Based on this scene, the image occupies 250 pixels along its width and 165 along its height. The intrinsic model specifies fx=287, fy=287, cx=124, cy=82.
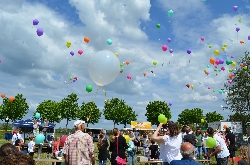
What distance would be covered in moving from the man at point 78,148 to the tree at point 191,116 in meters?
62.0

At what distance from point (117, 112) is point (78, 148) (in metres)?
47.6

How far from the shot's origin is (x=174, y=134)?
568 cm

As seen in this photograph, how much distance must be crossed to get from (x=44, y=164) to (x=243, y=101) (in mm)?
23652

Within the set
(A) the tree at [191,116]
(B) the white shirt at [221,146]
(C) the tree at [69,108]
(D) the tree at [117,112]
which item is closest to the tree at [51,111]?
(C) the tree at [69,108]

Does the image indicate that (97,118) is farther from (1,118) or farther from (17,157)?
(17,157)

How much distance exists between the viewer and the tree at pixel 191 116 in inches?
2566

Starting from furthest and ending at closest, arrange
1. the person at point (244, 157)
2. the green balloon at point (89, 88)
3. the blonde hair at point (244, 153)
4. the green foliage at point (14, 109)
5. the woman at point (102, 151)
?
the green foliage at point (14, 109)
the green balloon at point (89, 88)
the woman at point (102, 151)
the blonde hair at point (244, 153)
the person at point (244, 157)

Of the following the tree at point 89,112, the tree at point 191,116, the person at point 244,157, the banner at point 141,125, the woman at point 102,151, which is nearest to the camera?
the person at point 244,157

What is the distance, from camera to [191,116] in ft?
215

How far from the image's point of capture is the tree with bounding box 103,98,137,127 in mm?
53084

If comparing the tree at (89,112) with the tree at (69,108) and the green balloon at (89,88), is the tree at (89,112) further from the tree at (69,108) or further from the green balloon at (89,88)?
the green balloon at (89,88)

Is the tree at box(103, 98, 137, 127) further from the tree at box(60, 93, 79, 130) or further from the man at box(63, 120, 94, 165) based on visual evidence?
the man at box(63, 120, 94, 165)

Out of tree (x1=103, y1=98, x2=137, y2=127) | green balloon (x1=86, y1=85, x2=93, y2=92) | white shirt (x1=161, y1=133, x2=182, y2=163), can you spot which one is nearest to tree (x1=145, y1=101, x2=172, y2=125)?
tree (x1=103, y1=98, x2=137, y2=127)

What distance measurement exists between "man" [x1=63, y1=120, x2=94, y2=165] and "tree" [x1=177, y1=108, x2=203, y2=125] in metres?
62.0
